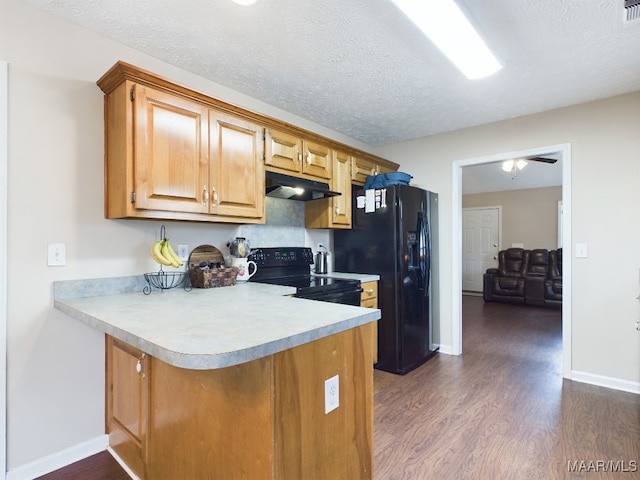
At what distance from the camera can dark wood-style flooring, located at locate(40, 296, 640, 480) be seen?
1778 millimetres

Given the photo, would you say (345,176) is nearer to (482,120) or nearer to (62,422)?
(482,120)

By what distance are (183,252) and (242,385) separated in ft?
4.87

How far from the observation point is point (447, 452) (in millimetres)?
1921

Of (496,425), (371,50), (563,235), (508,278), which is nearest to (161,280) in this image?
(371,50)

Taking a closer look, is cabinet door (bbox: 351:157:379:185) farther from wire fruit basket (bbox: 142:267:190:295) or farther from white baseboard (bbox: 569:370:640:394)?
white baseboard (bbox: 569:370:640:394)

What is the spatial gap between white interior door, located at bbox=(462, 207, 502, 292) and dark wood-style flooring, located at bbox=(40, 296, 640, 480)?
4.17 metres

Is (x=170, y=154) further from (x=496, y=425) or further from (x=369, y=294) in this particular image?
(x=496, y=425)

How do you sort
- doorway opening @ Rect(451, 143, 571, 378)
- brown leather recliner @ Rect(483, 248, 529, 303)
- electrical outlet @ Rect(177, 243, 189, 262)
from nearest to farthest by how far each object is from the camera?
electrical outlet @ Rect(177, 243, 189, 262)
doorway opening @ Rect(451, 143, 571, 378)
brown leather recliner @ Rect(483, 248, 529, 303)

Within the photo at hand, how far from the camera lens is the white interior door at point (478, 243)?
24.4 ft

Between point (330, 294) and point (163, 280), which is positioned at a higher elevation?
point (163, 280)

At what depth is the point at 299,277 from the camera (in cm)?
304

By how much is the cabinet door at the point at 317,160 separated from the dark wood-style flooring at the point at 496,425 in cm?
187

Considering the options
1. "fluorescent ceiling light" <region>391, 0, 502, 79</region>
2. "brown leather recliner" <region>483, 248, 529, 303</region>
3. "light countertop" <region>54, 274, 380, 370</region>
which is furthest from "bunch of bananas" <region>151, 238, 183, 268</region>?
"brown leather recliner" <region>483, 248, 529, 303</region>

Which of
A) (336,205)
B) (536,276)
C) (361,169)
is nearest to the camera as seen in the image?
(336,205)
